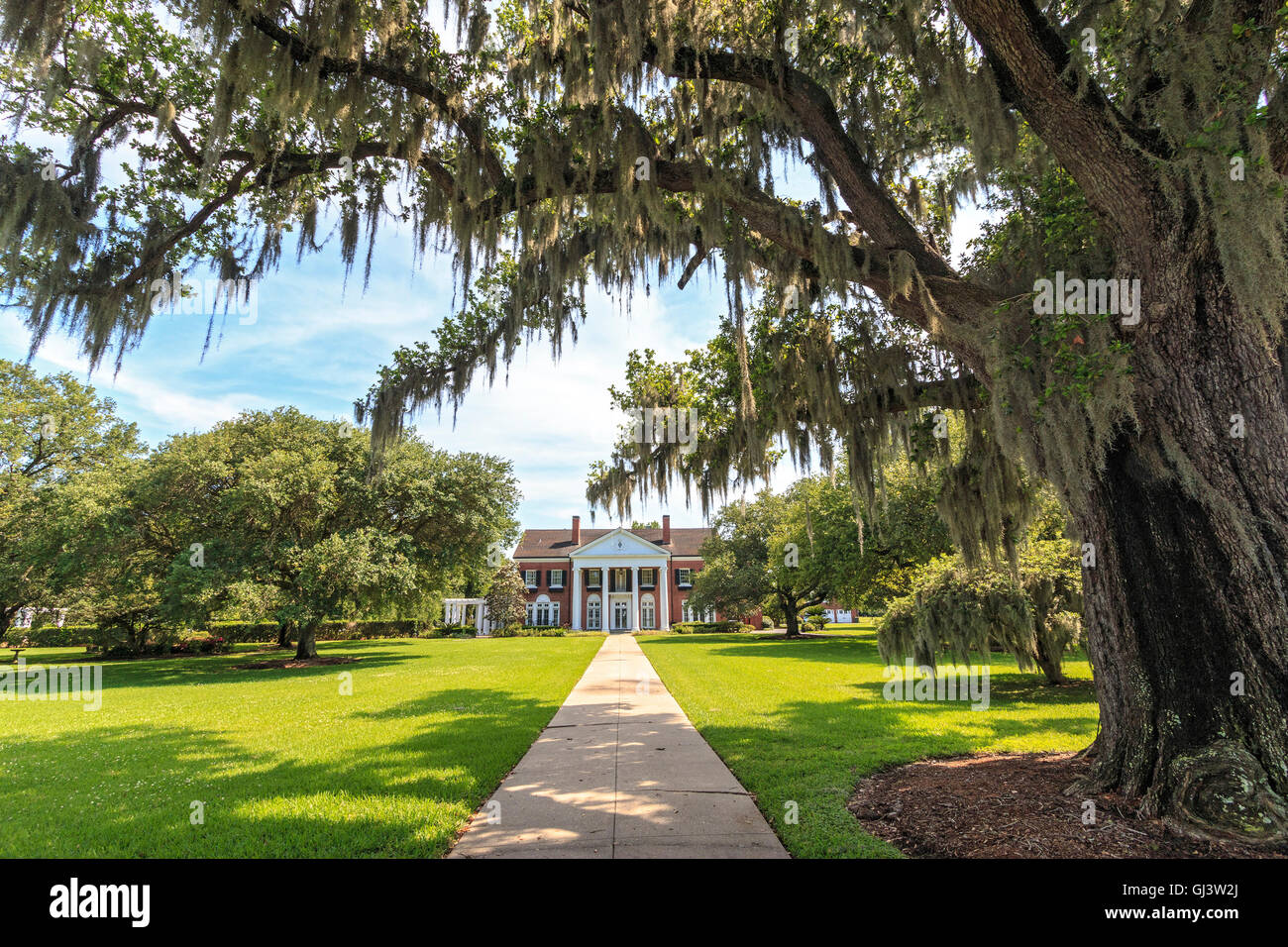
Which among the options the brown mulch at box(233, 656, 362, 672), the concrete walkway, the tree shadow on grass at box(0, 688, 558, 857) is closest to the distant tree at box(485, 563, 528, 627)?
the brown mulch at box(233, 656, 362, 672)

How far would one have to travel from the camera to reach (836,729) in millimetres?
7227

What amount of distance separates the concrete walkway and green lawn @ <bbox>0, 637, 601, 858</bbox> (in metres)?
0.30

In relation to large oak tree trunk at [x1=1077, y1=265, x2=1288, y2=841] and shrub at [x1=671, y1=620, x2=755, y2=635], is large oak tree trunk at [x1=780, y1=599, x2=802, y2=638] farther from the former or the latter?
large oak tree trunk at [x1=1077, y1=265, x2=1288, y2=841]

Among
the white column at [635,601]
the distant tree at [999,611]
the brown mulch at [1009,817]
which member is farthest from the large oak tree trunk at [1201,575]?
the white column at [635,601]

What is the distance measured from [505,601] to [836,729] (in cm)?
3604

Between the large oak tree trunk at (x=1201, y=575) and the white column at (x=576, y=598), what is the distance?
150ft

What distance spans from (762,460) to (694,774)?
3764 mm

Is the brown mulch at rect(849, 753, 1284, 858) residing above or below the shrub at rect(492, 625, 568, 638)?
above

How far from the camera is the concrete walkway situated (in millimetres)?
3492

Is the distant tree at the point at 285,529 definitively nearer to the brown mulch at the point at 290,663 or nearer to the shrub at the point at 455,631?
the brown mulch at the point at 290,663

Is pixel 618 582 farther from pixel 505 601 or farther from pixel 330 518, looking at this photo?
pixel 330 518

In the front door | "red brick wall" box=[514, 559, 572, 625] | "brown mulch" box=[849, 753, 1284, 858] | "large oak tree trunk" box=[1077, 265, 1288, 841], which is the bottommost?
the front door

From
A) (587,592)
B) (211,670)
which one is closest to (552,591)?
(587,592)
